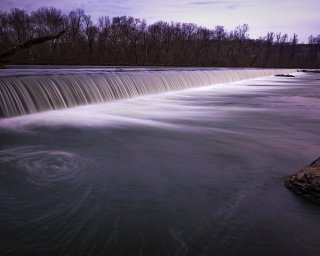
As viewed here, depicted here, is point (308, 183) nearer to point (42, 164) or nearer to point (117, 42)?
point (42, 164)

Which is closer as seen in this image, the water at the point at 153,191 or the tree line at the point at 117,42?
the water at the point at 153,191

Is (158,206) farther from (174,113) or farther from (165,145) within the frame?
(174,113)

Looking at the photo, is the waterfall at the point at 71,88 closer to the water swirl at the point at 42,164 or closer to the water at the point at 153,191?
the water at the point at 153,191

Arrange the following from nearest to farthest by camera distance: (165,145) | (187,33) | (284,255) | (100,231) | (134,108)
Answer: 1. (284,255)
2. (100,231)
3. (165,145)
4. (134,108)
5. (187,33)

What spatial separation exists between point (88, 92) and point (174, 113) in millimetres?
3641

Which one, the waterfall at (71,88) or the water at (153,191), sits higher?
the waterfall at (71,88)

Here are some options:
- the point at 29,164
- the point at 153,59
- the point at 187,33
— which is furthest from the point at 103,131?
the point at 187,33

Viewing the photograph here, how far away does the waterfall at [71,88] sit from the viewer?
10.6 m

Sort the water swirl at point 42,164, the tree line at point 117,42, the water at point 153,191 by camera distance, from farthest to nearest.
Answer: the tree line at point 117,42 → the water swirl at point 42,164 → the water at point 153,191

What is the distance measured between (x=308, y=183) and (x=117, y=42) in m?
73.1

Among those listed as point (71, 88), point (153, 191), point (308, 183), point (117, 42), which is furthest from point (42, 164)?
point (117, 42)

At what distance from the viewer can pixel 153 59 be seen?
7106cm

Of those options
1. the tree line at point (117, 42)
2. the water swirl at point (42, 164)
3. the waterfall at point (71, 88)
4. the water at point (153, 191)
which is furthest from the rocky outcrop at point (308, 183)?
the tree line at point (117, 42)

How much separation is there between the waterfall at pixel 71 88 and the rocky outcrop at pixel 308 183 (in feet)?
26.1
